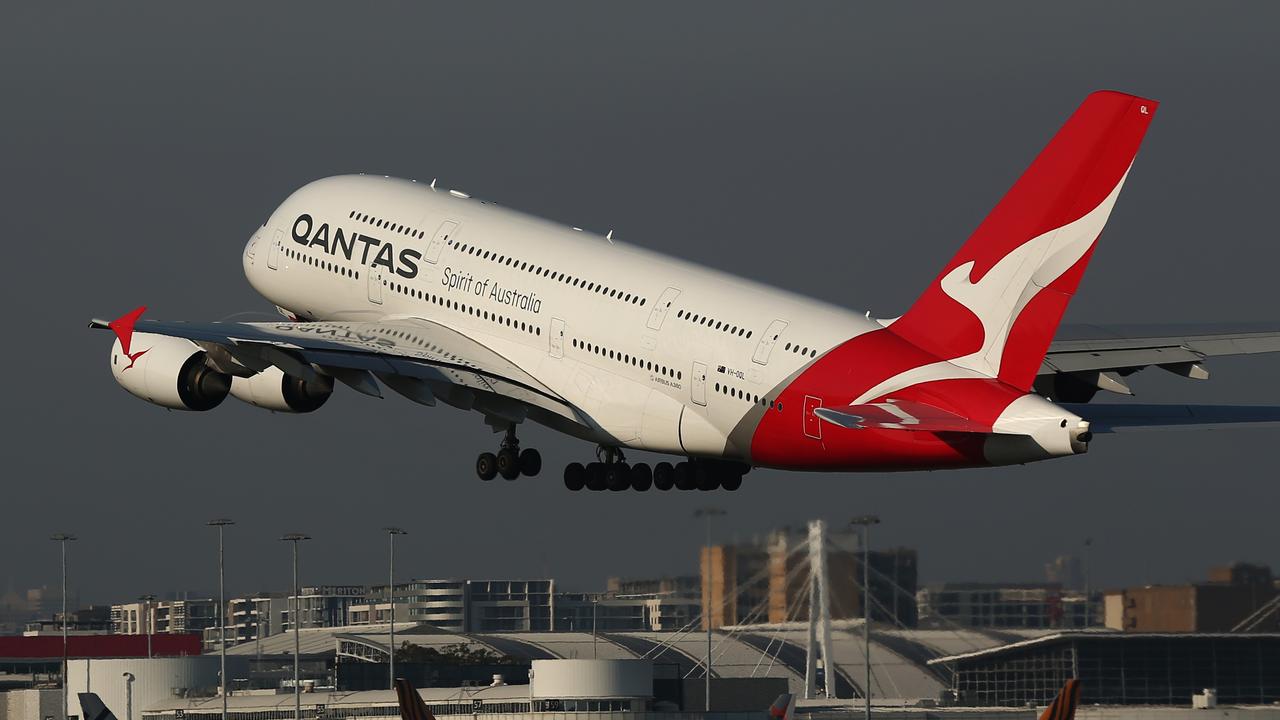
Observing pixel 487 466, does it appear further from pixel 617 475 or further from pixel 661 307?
pixel 661 307

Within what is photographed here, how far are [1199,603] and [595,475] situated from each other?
2334cm

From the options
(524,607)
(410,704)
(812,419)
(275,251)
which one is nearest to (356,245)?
(275,251)

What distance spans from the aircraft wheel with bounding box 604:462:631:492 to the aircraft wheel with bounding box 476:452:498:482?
252 cm

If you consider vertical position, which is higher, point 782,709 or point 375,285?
point 375,285

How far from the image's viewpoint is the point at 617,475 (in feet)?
166

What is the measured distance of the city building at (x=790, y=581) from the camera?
59375 mm

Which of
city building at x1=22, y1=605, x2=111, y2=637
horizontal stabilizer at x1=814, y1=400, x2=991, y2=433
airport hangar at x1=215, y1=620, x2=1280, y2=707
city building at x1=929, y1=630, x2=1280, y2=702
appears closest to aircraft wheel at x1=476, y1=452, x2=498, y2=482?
horizontal stabilizer at x1=814, y1=400, x2=991, y2=433

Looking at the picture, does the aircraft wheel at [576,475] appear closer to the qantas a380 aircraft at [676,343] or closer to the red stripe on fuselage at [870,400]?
the qantas a380 aircraft at [676,343]

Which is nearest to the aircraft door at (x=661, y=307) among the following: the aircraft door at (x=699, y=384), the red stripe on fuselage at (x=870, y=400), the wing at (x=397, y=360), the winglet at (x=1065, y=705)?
the aircraft door at (x=699, y=384)

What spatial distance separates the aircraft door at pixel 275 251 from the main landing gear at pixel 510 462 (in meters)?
8.93

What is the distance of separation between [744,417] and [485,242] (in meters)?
10.0

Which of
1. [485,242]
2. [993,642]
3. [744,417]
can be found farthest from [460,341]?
[993,642]

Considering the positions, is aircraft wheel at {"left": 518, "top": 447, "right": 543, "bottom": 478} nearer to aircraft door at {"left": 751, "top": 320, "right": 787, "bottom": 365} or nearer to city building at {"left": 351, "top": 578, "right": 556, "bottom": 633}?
aircraft door at {"left": 751, "top": 320, "right": 787, "bottom": 365}

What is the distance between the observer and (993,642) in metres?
70.1
